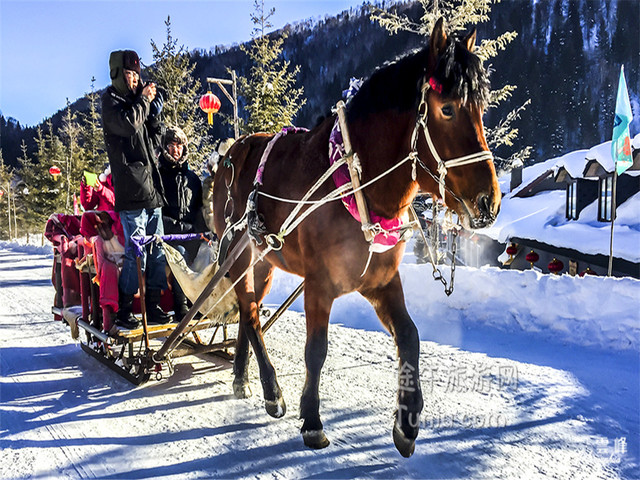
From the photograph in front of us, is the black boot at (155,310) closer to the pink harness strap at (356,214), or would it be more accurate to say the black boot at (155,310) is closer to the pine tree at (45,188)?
the pink harness strap at (356,214)

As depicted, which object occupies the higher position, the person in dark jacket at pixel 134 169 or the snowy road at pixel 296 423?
the person in dark jacket at pixel 134 169

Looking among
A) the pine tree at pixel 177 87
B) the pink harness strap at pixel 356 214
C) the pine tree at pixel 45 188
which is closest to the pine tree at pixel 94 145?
the pine tree at pixel 45 188

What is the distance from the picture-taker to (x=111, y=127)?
392 centimetres

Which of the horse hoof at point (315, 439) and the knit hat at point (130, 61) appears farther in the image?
the knit hat at point (130, 61)

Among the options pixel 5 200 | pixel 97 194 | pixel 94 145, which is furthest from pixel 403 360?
pixel 5 200

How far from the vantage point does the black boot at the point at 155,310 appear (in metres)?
4.43

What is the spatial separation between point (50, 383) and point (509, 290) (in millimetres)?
5646

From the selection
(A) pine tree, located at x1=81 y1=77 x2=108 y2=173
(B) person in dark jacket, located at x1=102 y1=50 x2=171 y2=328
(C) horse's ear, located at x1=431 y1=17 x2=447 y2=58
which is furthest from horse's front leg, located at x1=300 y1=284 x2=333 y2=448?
(A) pine tree, located at x1=81 y1=77 x2=108 y2=173

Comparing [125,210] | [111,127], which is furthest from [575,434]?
[111,127]

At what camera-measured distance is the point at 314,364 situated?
9.70 feet

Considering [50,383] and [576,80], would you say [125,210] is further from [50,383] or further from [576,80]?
[576,80]

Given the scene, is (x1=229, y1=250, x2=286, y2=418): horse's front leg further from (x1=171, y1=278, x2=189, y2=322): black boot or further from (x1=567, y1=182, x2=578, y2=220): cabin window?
(x1=567, y1=182, x2=578, y2=220): cabin window

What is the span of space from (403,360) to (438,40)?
6.35 ft

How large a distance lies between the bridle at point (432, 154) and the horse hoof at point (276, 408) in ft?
6.35
